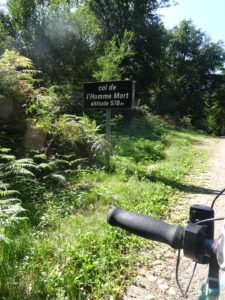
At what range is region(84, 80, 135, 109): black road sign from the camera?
228 inches

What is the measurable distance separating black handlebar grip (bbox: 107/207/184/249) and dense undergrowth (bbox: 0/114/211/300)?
1560 millimetres

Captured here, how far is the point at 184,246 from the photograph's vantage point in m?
0.93

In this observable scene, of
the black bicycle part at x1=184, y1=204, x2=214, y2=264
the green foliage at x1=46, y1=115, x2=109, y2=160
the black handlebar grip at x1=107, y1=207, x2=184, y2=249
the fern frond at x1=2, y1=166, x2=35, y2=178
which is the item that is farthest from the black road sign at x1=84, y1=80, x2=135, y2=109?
the black bicycle part at x1=184, y1=204, x2=214, y2=264

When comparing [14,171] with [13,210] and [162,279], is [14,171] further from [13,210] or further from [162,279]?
[162,279]

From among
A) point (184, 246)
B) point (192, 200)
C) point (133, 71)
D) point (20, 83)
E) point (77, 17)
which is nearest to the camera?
point (184, 246)

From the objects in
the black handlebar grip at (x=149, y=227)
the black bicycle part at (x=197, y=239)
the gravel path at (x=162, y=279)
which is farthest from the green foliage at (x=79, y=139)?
the black bicycle part at (x=197, y=239)

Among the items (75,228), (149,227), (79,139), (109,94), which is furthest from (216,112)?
(149,227)

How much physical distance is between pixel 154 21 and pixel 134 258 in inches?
876

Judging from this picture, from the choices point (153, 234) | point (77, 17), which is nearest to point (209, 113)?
point (77, 17)

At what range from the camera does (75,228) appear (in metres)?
3.37

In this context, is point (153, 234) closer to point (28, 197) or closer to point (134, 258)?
point (134, 258)

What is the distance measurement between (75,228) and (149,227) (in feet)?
8.23

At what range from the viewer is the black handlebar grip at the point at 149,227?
0.98m

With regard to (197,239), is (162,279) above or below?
below
